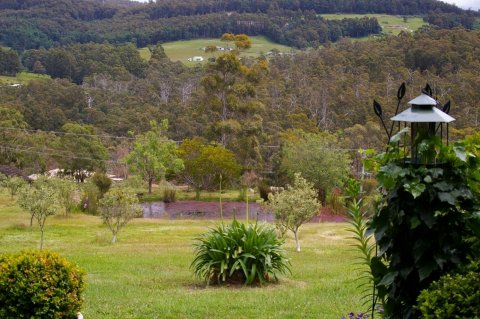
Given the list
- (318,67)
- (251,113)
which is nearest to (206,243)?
(251,113)

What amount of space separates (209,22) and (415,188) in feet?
386

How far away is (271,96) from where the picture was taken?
66.0m

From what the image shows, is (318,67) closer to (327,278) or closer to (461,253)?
(327,278)

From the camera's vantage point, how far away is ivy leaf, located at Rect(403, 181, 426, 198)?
464 cm

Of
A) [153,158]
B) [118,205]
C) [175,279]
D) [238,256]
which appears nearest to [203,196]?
[153,158]

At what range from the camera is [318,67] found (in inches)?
2815

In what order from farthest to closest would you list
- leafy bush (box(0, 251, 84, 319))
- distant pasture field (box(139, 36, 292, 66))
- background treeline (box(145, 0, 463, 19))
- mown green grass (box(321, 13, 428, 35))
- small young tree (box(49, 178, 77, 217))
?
1. background treeline (box(145, 0, 463, 19))
2. mown green grass (box(321, 13, 428, 35))
3. distant pasture field (box(139, 36, 292, 66))
4. small young tree (box(49, 178, 77, 217))
5. leafy bush (box(0, 251, 84, 319))

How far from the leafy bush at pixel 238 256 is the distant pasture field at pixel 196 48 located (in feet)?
285

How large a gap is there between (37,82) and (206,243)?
6719cm

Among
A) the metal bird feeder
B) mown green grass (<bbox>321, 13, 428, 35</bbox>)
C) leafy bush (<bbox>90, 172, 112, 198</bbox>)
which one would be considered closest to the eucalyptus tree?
leafy bush (<bbox>90, 172, 112, 198</bbox>)

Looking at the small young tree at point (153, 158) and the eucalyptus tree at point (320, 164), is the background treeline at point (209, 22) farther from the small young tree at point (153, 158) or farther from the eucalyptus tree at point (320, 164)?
the eucalyptus tree at point (320, 164)

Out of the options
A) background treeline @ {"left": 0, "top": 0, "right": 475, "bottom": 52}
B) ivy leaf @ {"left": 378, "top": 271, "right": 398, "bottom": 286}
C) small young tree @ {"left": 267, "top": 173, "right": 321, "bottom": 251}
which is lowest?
small young tree @ {"left": 267, "top": 173, "right": 321, "bottom": 251}

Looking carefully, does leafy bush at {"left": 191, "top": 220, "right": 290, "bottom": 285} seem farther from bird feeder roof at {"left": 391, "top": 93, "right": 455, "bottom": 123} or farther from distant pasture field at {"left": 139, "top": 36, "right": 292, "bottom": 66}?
distant pasture field at {"left": 139, "top": 36, "right": 292, "bottom": 66}

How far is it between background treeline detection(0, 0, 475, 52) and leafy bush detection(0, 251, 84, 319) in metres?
101
